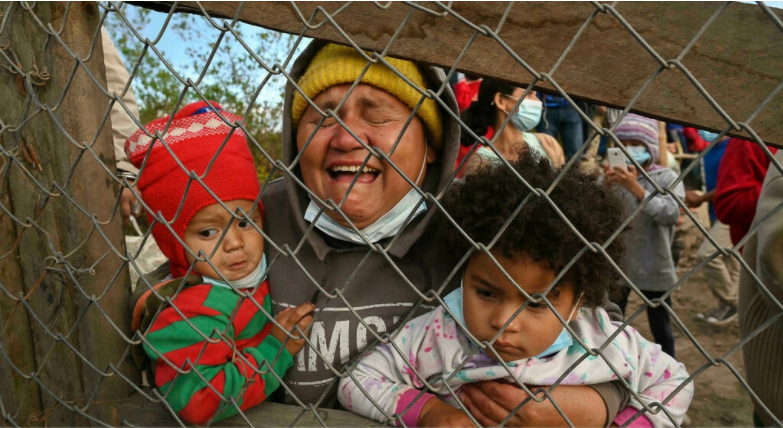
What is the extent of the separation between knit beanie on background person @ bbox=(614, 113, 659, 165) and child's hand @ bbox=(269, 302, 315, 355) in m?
2.70

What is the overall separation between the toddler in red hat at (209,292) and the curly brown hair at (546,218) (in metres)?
0.58

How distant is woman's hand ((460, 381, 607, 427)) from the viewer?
1436 millimetres

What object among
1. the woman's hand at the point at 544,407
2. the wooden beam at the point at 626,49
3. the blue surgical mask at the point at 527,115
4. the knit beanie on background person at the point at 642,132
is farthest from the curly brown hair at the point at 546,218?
the knit beanie on background person at the point at 642,132

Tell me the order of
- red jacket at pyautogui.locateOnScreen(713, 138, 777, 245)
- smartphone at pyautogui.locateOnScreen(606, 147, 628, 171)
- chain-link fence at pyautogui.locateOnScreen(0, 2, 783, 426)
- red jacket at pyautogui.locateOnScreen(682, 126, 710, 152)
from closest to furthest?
1. chain-link fence at pyautogui.locateOnScreen(0, 2, 783, 426)
2. red jacket at pyautogui.locateOnScreen(713, 138, 777, 245)
3. smartphone at pyautogui.locateOnScreen(606, 147, 628, 171)
4. red jacket at pyautogui.locateOnScreen(682, 126, 710, 152)

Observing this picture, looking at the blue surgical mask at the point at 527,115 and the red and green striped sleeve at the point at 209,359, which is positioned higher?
the blue surgical mask at the point at 527,115

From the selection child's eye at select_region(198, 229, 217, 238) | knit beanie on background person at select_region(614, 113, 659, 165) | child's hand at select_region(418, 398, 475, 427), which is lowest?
child's eye at select_region(198, 229, 217, 238)

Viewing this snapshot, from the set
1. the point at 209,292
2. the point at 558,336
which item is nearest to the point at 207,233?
the point at 209,292

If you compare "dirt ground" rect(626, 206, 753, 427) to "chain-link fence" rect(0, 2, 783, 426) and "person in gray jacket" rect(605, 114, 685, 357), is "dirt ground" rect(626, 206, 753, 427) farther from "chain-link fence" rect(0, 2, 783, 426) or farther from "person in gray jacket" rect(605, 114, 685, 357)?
"chain-link fence" rect(0, 2, 783, 426)

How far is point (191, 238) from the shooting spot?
5.95 feet

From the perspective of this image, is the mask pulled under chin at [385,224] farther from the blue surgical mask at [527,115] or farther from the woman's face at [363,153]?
the blue surgical mask at [527,115]

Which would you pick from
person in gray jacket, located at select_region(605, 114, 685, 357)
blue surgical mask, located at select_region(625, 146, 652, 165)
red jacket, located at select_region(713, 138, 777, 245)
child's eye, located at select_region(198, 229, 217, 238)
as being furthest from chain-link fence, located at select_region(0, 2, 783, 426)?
blue surgical mask, located at select_region(625, 146, 652, 165)

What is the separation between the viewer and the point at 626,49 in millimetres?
986

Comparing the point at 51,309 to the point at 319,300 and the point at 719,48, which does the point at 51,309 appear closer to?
the point at 319,300

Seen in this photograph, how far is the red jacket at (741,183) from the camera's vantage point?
262 cm
